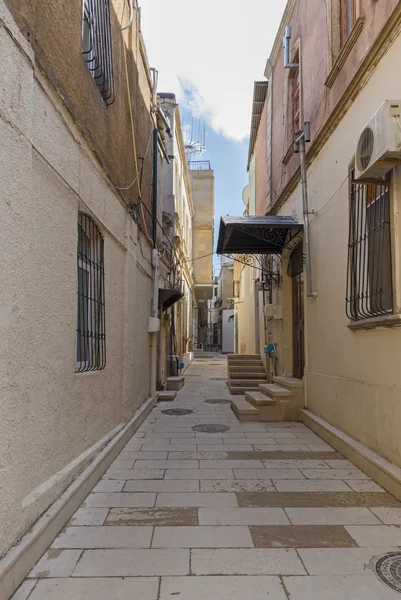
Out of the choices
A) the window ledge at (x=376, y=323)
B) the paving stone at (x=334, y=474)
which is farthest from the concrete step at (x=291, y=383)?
the paving stone at (x=334, y=474)

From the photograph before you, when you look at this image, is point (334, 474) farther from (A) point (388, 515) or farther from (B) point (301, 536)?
(B) point (301, 536)

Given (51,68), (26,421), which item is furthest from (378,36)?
(26,421)

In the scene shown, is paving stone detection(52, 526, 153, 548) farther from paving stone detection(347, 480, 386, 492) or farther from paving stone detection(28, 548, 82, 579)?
paving stone detection(347, 480, 386, 492)

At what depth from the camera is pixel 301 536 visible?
315 cm

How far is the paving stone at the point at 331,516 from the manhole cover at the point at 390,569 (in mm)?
544

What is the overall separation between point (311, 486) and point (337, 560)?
1434mm

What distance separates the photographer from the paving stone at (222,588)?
2408 mm

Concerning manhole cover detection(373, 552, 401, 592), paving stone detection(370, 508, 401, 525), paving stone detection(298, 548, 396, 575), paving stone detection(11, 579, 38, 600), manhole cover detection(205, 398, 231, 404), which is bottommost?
manhole cover detection(205, 398, 231, 404)

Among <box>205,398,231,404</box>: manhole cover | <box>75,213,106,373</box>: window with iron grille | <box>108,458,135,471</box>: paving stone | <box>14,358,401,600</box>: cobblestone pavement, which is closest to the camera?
<box>14,358,401,600</box>: cobblestone pavement

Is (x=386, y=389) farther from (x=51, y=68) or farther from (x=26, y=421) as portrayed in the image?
(x=51, y=68)

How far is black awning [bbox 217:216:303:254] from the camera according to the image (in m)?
7.44

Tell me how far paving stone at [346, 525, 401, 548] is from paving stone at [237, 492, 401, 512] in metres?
0.45

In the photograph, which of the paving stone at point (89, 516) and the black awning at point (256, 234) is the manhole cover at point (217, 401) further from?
the paving stone at point (89, 516)

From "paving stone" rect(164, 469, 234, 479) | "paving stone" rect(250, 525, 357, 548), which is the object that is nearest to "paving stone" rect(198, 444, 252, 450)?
"paving stone" rect(164, 469, 234, 479)
